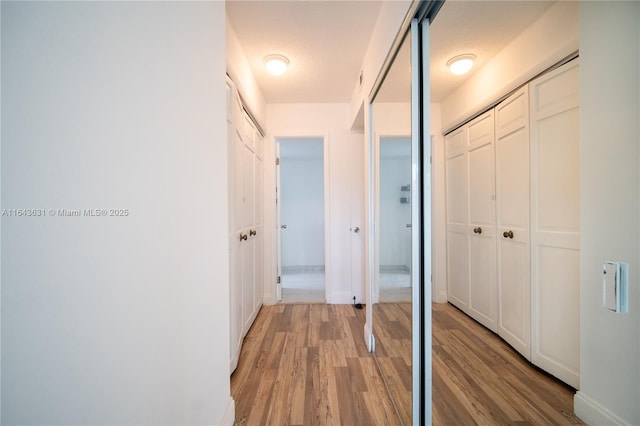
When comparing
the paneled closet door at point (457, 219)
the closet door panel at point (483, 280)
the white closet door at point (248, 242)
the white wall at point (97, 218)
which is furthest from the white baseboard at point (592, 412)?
the white closet door at point (248, 242)

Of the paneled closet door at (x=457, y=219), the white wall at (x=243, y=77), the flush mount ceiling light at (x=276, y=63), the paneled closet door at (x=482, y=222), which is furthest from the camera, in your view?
the flush mount ceiling light at (x=276, y=63)

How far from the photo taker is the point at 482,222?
0.75 m

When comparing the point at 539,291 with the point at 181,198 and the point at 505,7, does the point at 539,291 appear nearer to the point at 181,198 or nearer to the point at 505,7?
the point at 505,7

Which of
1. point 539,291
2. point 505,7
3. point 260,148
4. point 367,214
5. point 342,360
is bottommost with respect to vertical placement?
point 342,360

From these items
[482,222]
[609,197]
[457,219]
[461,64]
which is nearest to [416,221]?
[457,219]

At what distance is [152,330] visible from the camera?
0.90 m

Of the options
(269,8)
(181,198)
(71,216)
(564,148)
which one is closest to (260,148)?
(269,8)

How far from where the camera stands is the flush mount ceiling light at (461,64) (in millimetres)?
789

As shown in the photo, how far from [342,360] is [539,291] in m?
1.67

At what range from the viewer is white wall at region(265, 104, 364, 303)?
125 inches

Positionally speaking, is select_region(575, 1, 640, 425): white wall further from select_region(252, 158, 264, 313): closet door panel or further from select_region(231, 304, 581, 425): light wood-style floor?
select_region(252, 158, 264, 313): closet door panel

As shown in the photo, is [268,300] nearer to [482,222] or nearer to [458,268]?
[458,268]

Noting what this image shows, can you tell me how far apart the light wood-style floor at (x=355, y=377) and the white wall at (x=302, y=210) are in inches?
84.5

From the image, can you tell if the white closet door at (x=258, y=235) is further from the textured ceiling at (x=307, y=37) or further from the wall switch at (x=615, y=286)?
the wall switch at (x=615, y=286)
